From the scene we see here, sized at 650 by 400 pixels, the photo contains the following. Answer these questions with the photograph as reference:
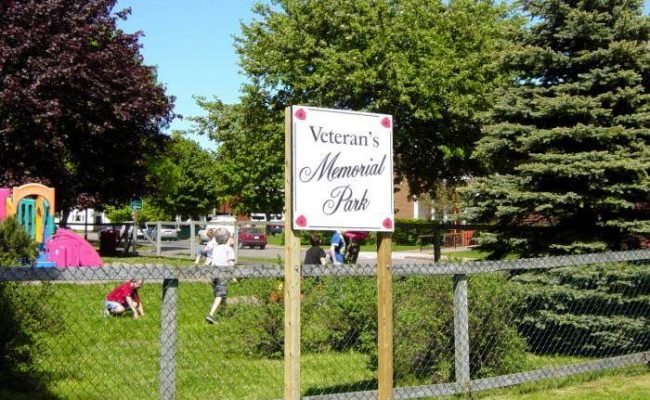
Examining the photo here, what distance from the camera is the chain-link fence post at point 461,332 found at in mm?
6574

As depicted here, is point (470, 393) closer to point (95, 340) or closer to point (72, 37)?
point (95, 340)

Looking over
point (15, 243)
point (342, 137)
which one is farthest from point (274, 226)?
point (342, 137)

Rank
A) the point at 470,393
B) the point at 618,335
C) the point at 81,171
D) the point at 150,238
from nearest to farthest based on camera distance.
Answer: the point at 470,393
the point at 618,335
the point at 81,171
the point at 150,238

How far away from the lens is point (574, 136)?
926 centimetres

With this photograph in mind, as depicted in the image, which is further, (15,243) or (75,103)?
(75,103)

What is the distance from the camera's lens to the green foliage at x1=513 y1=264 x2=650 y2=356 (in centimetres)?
842

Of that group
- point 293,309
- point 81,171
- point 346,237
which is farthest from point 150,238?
point 293,309

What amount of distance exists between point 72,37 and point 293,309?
22296mm

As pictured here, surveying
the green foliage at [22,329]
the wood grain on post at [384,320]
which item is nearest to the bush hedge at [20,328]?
the green foliage at [22,329]

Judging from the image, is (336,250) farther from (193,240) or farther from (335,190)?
(335,190)

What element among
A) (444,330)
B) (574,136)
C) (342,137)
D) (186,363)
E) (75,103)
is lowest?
(186,363)

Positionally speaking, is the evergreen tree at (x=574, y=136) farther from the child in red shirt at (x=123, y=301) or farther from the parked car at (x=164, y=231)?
the parked car at (x=164, y=231)

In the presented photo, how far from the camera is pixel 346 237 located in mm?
19266

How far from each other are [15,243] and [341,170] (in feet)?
18.4
